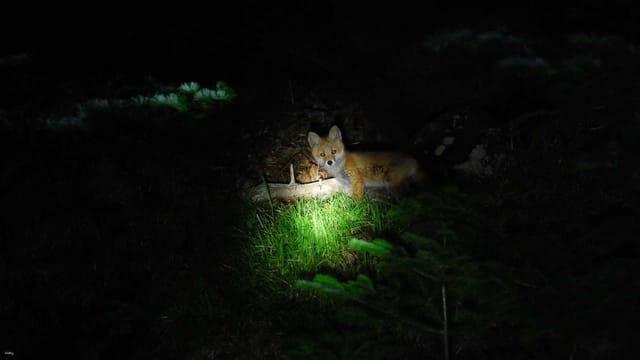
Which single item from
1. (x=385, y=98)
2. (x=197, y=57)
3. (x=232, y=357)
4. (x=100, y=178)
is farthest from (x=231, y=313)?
(x=197, y=57)

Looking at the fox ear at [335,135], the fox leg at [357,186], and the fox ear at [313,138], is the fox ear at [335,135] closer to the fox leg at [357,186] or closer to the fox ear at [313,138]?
the fox ear at [313,138]

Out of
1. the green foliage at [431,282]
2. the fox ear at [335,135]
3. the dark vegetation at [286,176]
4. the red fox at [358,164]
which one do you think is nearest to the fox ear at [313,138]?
the red fox at [358,164]

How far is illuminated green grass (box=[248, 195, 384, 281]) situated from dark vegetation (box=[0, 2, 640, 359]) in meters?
0.12

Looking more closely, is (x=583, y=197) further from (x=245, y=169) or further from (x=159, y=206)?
(x=159, y=206)

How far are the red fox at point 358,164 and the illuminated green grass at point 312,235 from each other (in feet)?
1.06

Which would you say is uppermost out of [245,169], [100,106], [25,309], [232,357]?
[100,106]

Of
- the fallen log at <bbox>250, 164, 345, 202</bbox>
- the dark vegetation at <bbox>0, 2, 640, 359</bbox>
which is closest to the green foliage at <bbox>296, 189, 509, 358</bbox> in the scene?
the dark vegetation at <bbox>0, 2, 640, 359</bbox>

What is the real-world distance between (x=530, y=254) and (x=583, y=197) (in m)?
2.84

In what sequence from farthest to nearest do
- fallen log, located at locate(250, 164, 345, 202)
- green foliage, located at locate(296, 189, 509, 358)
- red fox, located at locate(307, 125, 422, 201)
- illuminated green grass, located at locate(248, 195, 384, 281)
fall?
fallen log, located at locate(250, 164, 345, 202), red fox, located at locate(307, 125, 422, 201), illuminated green grass, located at locate(248, 195, 384, 281), green foliage, located at locate(296, 189, 509, 358)

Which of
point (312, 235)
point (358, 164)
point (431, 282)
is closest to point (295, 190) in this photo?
point (358, 164)

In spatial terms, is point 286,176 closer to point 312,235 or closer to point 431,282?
point 312,235

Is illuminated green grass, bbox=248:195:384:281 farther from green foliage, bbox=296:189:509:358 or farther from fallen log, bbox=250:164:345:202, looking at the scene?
green foliage, bbox=296:189:509:358

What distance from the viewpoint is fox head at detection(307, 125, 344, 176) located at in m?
5.73

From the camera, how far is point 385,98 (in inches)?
302
